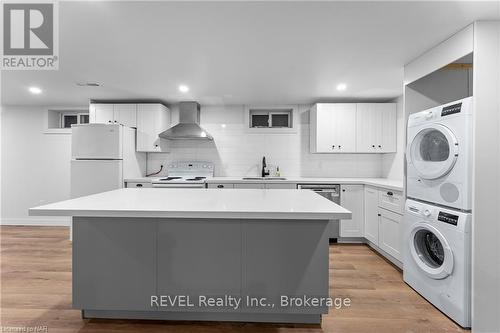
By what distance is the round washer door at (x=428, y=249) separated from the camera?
7.42 ft

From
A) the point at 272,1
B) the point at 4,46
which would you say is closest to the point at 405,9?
the point at 272,1

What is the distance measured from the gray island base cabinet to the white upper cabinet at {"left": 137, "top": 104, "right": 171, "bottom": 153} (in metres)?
2.76

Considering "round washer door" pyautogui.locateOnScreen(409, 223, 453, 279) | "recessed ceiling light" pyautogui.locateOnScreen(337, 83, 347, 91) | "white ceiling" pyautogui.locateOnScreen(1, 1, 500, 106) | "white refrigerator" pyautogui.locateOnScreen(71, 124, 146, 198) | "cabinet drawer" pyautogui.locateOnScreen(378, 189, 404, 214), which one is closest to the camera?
"white ceiling" pyautogui.locateOnScreen(1, 1, 500, 106)

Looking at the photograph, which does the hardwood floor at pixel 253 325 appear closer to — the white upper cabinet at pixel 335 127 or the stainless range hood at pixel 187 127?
the white upper cabinet at pixel 335 127

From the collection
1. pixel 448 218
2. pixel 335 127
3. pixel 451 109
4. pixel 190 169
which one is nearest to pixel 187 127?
pixel 190 169

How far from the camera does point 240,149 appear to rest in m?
4.95

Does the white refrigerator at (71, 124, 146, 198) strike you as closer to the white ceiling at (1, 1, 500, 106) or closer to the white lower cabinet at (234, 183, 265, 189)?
the white ceiling at (1, 1, 500, 106)

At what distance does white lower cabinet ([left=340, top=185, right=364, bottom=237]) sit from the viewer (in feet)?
13.2

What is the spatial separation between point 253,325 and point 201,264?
2.12 ft

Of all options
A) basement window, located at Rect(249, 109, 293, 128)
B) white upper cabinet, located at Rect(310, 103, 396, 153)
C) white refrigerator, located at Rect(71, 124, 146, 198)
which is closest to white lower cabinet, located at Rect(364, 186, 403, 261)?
white upper cabinet, located at Rect(310, 103, 396, 153)

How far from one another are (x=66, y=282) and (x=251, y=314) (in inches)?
79.0

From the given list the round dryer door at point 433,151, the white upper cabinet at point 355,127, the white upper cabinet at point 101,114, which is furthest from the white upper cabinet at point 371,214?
the white upper cabinet at point 101,114

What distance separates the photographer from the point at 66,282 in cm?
275

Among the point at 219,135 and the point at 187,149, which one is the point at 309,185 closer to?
the point at 219,135
